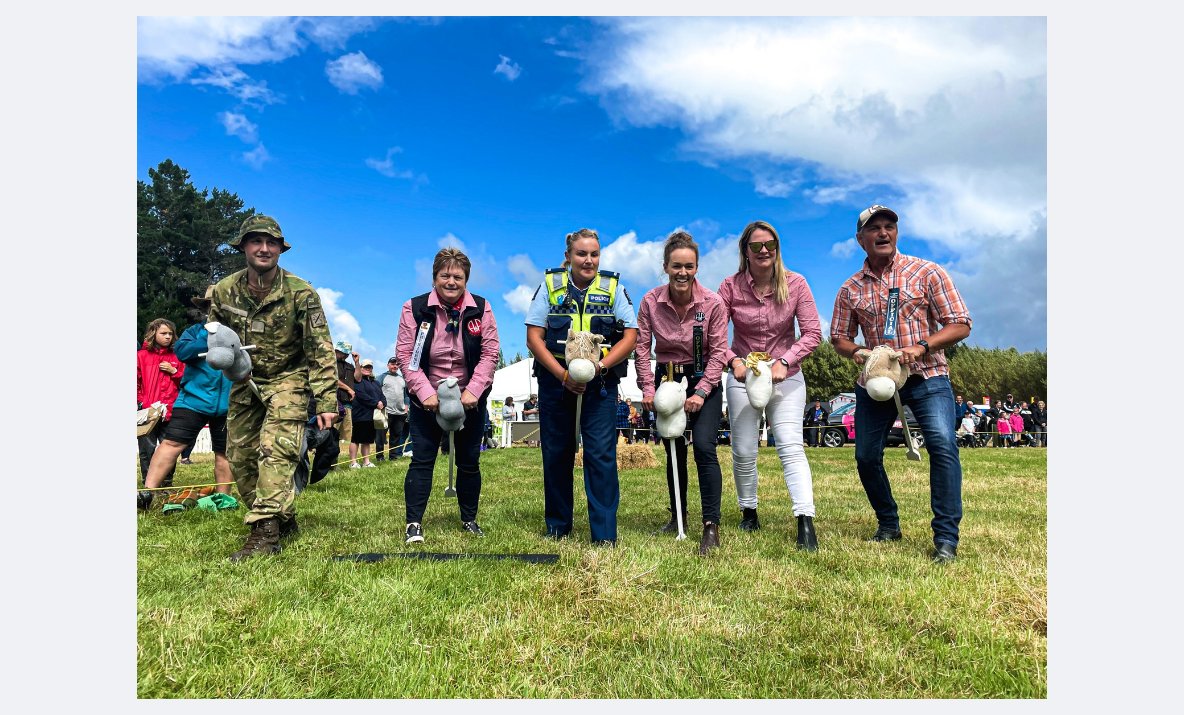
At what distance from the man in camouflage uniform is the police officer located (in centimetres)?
158

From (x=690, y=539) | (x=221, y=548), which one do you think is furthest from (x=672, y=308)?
(x=221, y=548)

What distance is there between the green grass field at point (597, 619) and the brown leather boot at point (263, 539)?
0.14 m

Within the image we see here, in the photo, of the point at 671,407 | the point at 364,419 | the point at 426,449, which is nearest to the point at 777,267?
the point at 671,407

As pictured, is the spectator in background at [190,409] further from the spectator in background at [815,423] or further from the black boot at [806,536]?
the spectator in background at [815,423]

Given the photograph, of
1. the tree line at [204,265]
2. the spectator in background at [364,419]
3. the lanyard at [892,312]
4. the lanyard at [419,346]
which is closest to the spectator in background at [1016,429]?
the tree line at [204,265]

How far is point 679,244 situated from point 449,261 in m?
1.70

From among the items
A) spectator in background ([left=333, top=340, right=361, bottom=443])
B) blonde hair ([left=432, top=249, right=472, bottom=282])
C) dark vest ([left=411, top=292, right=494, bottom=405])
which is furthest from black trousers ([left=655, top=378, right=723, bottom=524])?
spectator in background ([left=333, top=340, right=361, bottom=443])

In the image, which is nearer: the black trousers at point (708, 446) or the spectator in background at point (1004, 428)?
the black trousers at point (708, 446)

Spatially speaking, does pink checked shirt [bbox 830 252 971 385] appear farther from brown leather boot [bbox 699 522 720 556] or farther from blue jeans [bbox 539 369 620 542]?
blue jeans [bbox 539 369 620 542]

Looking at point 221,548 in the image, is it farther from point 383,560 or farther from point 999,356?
point 999,356

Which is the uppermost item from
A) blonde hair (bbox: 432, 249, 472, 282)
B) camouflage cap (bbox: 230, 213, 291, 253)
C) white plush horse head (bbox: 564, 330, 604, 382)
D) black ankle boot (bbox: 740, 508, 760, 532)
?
camouflage cap (bbox: 230, 213, 291, 253)

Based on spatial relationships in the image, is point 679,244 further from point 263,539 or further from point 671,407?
point 263,539

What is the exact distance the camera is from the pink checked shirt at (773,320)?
4695mm

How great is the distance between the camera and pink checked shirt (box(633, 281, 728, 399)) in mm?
4652
